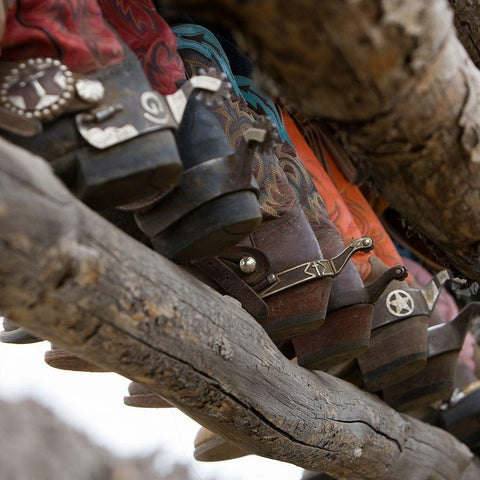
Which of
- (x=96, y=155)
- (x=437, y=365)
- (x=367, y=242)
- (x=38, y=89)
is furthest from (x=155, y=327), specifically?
(x=437, y=365)

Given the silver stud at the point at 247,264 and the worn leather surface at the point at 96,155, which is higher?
the worn leather surface at the point at 96,155

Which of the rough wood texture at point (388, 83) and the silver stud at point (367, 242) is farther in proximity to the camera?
the silver stud at point (367, 242)

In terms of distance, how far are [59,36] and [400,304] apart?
136 cm

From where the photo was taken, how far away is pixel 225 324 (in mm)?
1432

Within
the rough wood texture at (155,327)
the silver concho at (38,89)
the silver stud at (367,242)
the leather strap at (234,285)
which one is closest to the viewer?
the rough wood texture at (155,327)

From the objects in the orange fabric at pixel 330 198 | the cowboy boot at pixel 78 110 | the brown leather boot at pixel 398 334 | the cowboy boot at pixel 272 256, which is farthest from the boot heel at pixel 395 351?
the cowboy boot at pixel 78 110

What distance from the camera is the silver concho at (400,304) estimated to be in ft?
7.43

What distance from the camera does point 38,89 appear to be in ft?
3.92

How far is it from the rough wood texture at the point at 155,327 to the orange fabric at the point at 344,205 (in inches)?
17.4

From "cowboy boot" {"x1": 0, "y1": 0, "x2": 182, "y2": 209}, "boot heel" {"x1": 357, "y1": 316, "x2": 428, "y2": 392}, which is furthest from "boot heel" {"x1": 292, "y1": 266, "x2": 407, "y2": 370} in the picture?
"cowboy boot" {"x1": 0, "y1": 0, "x2": 182, "y2": 209}

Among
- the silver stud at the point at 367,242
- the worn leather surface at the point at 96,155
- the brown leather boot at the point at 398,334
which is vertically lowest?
the brown leather boot at the point at 398,334

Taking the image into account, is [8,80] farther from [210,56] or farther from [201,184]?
[210,56]

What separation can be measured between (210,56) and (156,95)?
0.51 m

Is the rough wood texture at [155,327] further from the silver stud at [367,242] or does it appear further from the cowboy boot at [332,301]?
the silver stud at [367,242]
